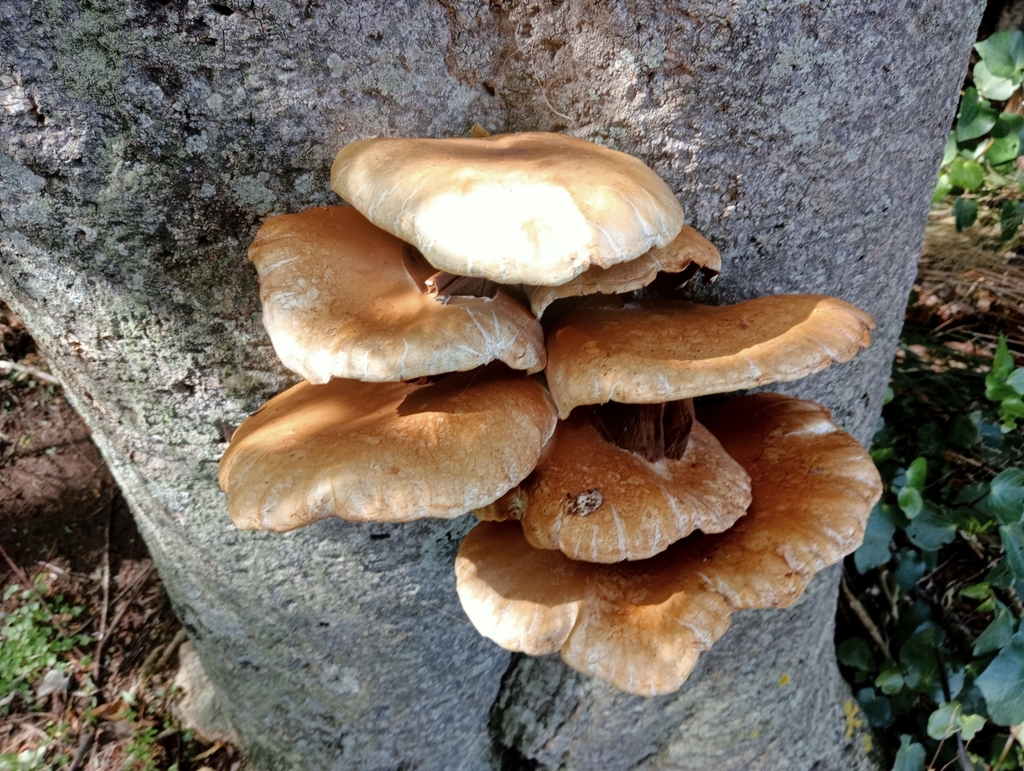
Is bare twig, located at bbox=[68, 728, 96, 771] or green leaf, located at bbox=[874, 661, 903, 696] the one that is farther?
bare twig, located at bbox=[68, 728, 96, 771]

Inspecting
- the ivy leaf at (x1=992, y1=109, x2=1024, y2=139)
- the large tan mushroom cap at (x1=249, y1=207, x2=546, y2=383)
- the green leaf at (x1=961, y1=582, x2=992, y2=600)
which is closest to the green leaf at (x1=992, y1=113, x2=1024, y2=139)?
the ivy leaf at (x1=992, y1=109, x2=1024, y2=139)

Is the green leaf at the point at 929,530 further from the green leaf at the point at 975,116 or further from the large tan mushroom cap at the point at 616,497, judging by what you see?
the green leaf at the point at 975,116

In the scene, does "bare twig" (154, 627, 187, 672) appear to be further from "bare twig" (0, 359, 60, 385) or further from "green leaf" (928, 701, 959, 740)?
"green leaf" (928, 701, 959, 740)

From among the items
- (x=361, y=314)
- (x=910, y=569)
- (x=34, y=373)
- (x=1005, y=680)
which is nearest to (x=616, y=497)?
(x=361, y=314)

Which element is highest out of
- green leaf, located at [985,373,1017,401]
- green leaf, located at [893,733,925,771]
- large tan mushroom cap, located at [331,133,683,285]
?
large tan mushroom cap, located at [331,133,683,285]

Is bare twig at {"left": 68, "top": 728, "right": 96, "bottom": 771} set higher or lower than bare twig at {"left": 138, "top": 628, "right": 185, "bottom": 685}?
higher

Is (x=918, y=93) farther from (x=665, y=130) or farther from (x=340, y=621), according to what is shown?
(x=340, y=621)

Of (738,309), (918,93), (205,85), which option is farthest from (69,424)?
(918,93)
